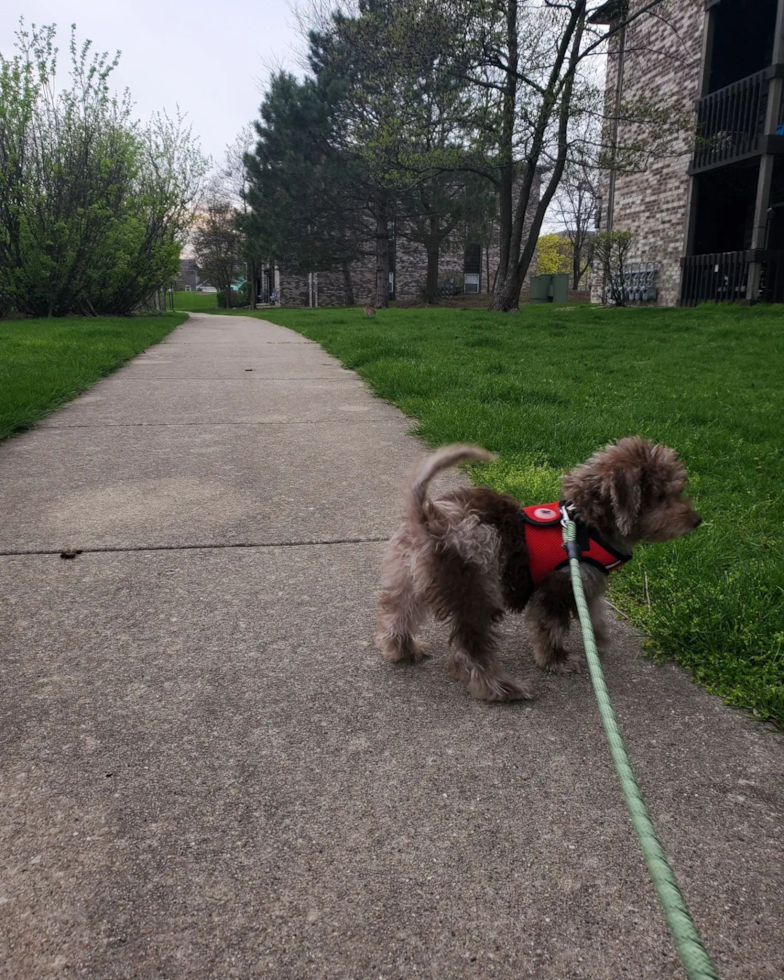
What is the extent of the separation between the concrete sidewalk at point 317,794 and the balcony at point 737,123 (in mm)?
20888

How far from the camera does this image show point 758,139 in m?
19.2

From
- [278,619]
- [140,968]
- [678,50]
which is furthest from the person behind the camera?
[678,50]

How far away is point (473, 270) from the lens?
52.7 m

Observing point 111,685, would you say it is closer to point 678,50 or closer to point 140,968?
point 140,968

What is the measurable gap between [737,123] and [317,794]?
24546 millimetres

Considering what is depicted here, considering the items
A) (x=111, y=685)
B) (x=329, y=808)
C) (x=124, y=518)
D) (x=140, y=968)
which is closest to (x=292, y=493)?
(x=124, y=518)

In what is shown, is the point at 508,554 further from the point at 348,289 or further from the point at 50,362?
the point at 348,289

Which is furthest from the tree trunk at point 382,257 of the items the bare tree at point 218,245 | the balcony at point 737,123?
the bare tree at point 218,245

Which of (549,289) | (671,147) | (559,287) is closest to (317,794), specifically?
(671,147)

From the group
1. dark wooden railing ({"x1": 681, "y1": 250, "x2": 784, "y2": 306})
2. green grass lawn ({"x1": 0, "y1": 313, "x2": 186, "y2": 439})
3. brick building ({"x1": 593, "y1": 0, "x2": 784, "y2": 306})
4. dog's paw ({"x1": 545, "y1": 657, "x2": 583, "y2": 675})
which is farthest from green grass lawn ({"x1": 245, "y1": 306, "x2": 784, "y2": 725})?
brick building ({"x1": 593, "y1": 0, "x2": 784, "y2": 306})

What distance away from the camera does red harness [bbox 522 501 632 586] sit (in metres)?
2.70

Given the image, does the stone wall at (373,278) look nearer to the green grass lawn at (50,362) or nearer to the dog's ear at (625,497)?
the green grass lawn at (50,362)

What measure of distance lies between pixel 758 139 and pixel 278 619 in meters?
21.7

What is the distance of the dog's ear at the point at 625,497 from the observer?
2.71 metres
